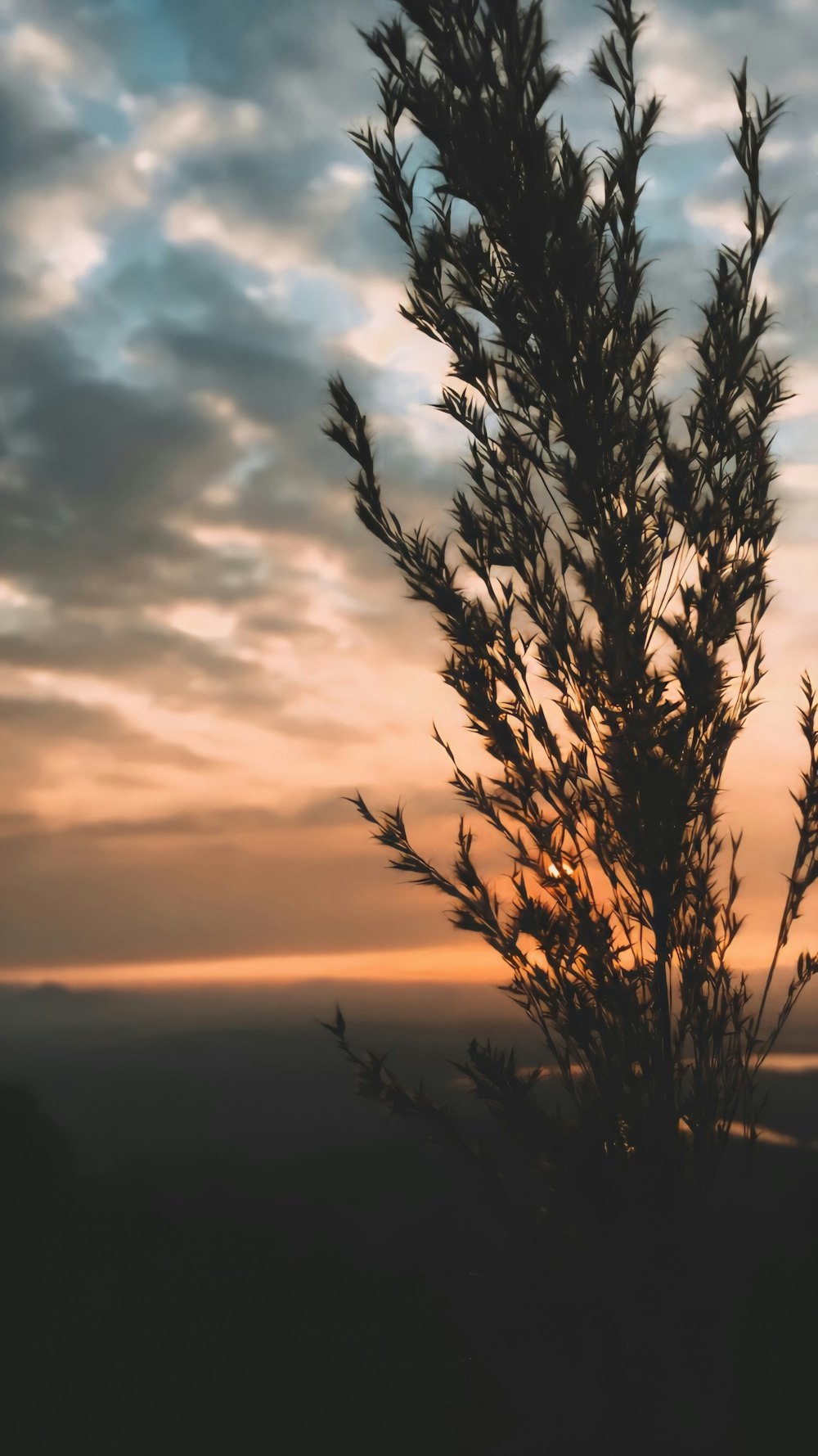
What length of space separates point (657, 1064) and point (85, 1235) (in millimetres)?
7553

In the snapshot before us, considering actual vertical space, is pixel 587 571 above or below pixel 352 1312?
above

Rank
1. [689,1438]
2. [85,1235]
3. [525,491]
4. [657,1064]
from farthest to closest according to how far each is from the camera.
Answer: [85,1235] < [525,491] < [657,1064] < [689,1438]

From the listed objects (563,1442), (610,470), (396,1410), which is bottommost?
(396,1410)

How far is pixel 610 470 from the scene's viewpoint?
532 cm

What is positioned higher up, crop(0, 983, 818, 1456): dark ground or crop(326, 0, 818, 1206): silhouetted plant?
crop(326, 0, 818, 1206): silhouetted plant

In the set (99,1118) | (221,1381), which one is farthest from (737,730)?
(99,1118)

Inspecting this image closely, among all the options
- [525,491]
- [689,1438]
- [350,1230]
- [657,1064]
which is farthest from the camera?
[350,1230]

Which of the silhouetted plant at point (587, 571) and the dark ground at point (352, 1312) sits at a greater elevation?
the silhouetted plant at point (587, 571)

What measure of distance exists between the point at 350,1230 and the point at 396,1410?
1508 millimetres

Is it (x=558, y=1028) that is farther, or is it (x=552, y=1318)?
(x=558, y=1028)

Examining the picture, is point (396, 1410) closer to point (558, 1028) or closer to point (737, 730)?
point (558, 1028)

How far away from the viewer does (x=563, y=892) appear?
5195mm

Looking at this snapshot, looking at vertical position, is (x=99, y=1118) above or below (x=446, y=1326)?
above

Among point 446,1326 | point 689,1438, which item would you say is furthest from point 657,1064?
point 446,1326
